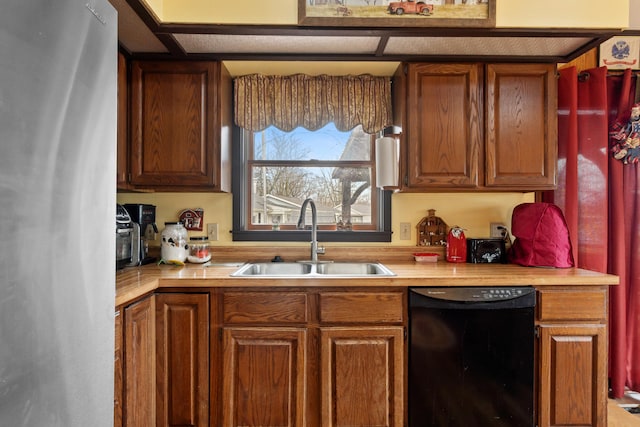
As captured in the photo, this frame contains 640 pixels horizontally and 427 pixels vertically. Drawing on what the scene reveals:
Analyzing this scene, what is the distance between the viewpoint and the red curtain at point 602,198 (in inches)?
89.7

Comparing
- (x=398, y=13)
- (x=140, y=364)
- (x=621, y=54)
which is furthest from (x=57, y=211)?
(x=621, y=54)

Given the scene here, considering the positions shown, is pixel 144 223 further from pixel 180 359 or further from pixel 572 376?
pixel 572 376

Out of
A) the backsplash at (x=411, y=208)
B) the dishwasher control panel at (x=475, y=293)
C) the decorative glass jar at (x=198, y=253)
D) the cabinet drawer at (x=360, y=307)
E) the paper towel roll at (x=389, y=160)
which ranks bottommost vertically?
the cabinet drawer at (x=360, y=307)

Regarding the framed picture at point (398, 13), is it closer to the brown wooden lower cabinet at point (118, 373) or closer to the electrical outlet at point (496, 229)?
the electrical outlet at point (496, 229)

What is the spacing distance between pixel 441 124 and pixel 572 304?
3.75ft

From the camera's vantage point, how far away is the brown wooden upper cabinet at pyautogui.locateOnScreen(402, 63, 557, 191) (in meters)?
2.10

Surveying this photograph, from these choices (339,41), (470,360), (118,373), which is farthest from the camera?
(339,41)

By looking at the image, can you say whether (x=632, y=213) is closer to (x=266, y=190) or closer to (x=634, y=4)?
(x=634, y=4)

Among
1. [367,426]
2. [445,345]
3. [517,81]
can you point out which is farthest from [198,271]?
[517,81]

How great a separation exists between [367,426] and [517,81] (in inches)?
80.3

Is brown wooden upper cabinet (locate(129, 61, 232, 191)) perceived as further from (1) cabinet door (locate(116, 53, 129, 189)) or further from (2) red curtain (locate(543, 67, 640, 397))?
(2) red curtain (locate(543, 67, 640, 397))

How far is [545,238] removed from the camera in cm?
208

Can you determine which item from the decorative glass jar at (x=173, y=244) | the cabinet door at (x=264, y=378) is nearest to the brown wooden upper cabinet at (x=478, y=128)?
the cabinet door at (x=264, y=378)

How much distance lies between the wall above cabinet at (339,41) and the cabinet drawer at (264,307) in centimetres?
131
